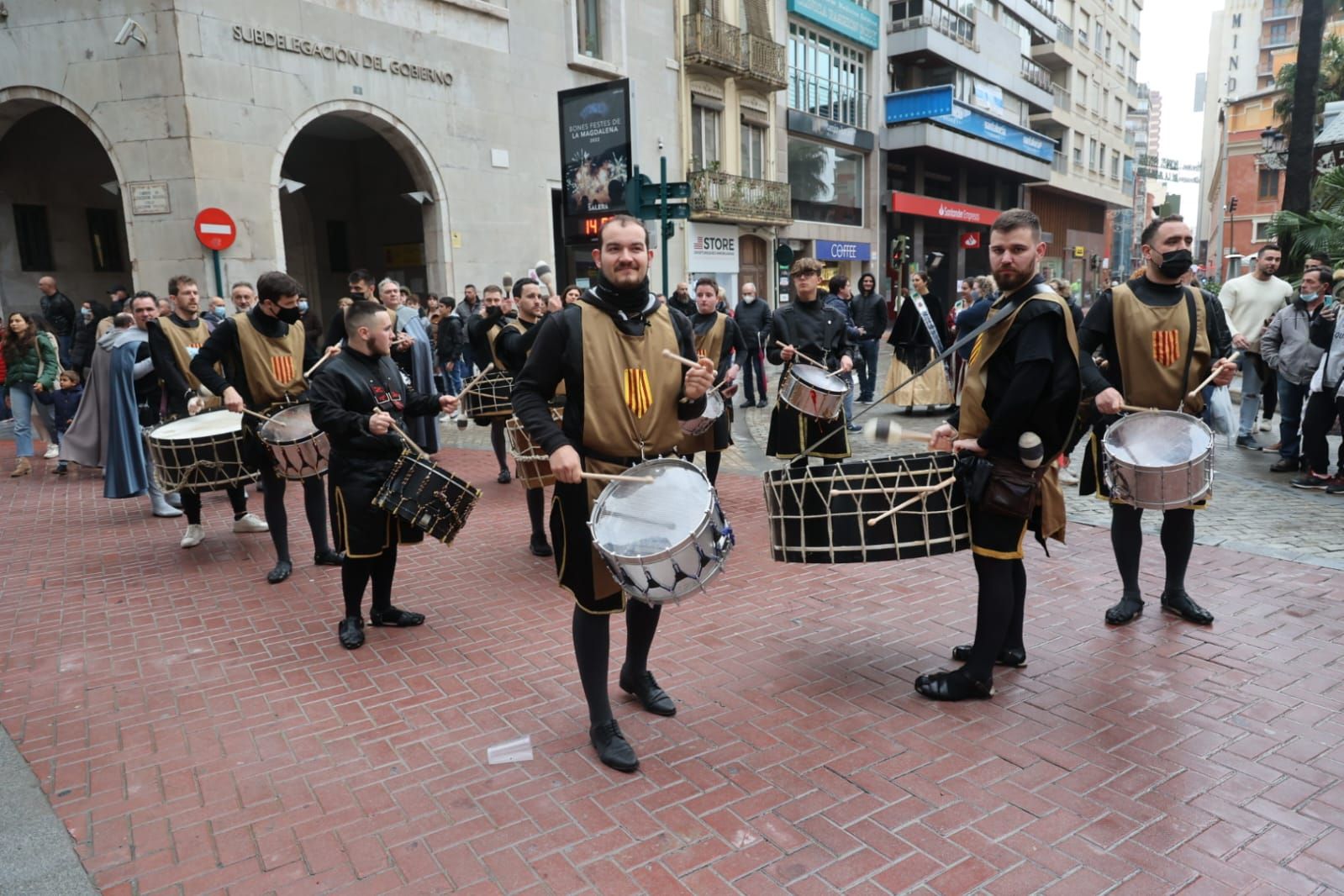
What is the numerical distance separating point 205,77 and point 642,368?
1502 cm

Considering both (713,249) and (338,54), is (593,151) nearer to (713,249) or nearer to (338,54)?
(338,54)

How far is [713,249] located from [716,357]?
19513 mm

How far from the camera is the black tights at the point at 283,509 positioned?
20.2ft

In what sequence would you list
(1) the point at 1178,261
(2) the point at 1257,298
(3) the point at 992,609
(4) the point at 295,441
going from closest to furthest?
(3) the point at 992,609 < (1) the point at 1178,261 < (4) the point at 295,441 < (2) the point at 1257,298

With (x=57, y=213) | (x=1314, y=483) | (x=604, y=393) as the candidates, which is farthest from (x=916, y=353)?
(x=57, y=213)

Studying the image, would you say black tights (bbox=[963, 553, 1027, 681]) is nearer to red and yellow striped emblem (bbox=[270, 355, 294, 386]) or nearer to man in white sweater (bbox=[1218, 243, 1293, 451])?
red and yellow striped emblem (bbox=[270, 355, 294, 386])

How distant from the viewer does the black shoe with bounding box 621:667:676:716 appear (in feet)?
13.2

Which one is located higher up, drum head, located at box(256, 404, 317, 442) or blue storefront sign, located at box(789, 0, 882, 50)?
blue storefront sign, located at box(789, 0, 882, 50)

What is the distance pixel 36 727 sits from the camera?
407cm

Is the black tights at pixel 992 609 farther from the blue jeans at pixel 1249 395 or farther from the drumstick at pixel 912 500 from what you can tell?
the blue jeans at pixel 1249 395

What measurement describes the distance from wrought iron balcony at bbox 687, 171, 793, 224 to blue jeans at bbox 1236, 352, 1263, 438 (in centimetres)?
1641

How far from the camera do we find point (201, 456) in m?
6.18

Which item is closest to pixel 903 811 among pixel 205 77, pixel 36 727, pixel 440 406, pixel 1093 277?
pixel 440 406

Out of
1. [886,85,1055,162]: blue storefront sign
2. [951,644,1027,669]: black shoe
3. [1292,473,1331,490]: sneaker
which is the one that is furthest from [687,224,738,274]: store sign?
[951,644,1027,669]: black shoe
